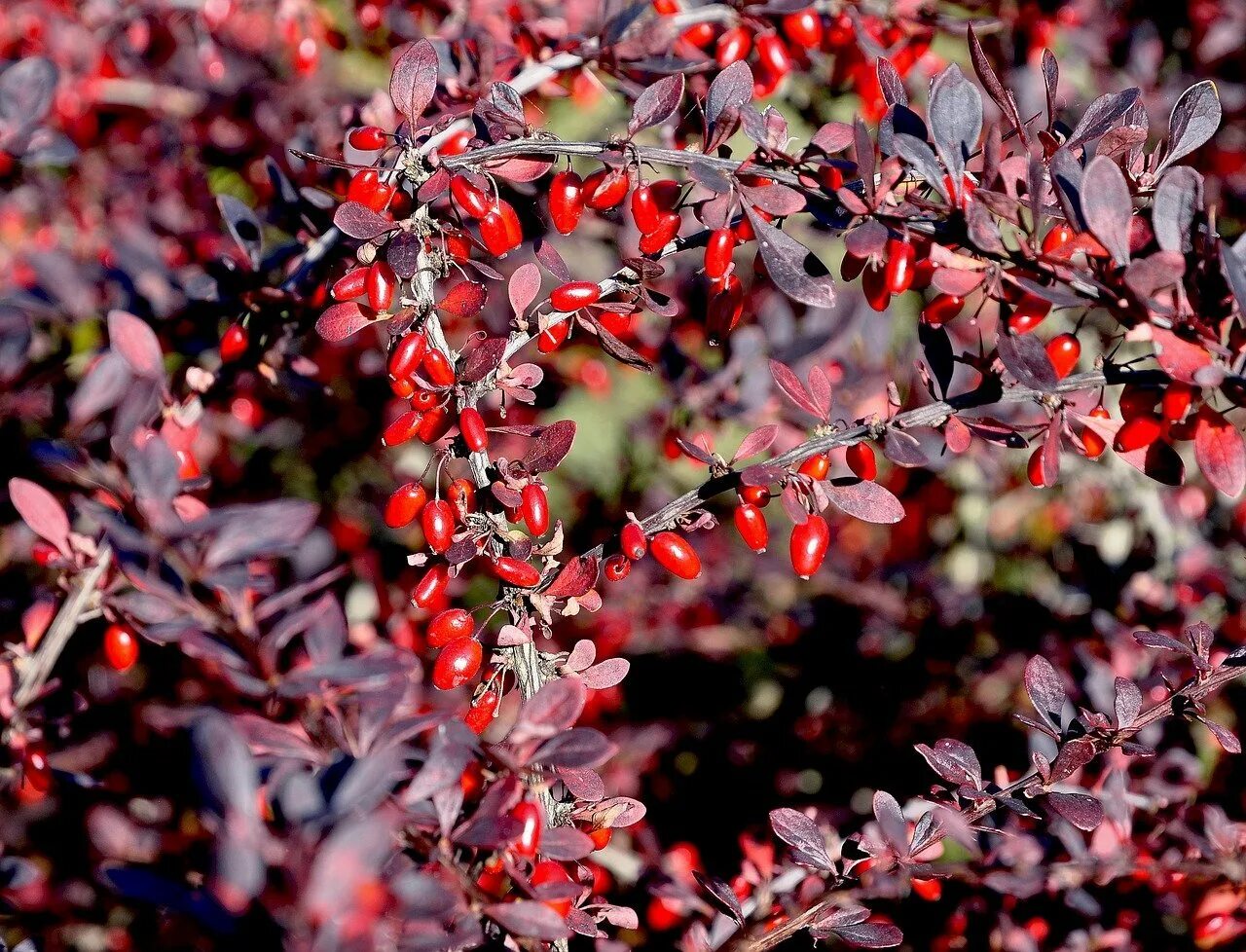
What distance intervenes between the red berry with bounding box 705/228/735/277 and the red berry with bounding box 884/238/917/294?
17cm

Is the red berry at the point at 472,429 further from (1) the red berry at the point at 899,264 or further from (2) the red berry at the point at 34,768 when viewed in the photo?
(2) the red berry at the point at 34,768

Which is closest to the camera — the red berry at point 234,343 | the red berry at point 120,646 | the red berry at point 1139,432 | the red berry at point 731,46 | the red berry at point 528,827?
the red berry at point 528,827

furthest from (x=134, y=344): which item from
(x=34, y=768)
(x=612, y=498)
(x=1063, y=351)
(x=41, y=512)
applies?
(x=612, y=498)

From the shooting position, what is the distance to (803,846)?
1.09m

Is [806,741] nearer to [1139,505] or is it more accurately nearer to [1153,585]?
[1153,585]

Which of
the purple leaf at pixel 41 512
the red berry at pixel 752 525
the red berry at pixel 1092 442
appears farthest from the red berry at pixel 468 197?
the red berry at pixel 1092 442

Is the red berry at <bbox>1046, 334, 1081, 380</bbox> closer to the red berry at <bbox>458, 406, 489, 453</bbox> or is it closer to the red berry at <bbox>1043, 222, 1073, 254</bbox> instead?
the red berry at <bbox>1043, 222, 1073, 254</bbox>

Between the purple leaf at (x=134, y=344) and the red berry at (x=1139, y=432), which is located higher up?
the purple leaf at (x=134, y=344)

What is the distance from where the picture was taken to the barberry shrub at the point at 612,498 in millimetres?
869

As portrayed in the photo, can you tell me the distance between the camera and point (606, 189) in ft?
3.39

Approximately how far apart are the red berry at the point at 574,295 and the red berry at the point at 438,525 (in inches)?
10.1

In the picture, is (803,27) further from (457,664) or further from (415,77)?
(457,664)

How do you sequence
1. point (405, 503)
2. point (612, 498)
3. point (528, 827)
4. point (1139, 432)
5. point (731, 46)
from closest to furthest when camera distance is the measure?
point (528, 827) < point (1139, 432) < point (405, 503) < point (731, 46) < point (612, 498)

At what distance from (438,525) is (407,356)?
7.2 inches
